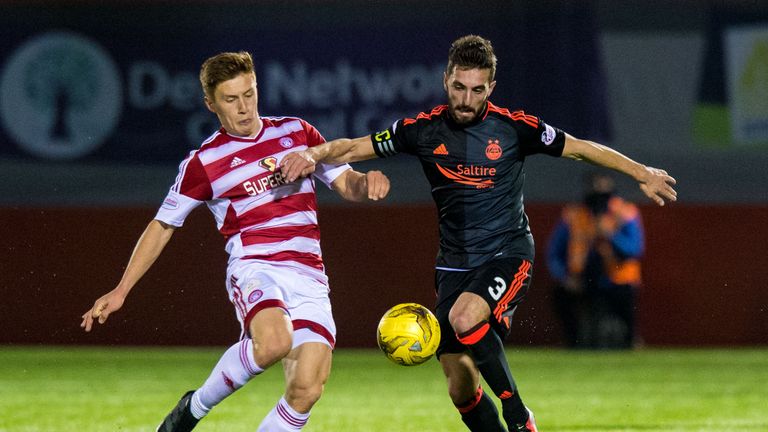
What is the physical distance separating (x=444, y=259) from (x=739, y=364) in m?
6.57

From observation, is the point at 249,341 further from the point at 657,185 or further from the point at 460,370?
the point at 657,185

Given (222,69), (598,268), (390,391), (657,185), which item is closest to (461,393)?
(657,185)

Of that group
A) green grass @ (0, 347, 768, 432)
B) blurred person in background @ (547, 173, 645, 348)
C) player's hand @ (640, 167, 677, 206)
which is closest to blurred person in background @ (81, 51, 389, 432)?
player's hand @ (640, 167, 677, 206)

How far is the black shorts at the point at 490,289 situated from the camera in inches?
251

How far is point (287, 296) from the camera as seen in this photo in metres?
6.09

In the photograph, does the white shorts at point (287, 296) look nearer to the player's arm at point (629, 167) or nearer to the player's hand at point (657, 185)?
the player's arm at point (629, 167)

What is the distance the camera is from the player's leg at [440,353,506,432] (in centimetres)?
653

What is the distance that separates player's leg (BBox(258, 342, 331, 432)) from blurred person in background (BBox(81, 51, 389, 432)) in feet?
0.04

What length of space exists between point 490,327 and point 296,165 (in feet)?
3.99

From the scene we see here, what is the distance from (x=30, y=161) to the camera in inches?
580

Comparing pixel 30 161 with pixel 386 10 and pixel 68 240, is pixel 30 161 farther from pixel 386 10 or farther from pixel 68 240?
pixel 386 10

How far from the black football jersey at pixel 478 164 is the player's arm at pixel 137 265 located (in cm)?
109

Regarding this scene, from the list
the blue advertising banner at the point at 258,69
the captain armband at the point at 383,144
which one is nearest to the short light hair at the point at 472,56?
the captain armband at the point at 383,144

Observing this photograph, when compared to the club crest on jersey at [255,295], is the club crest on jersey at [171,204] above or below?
above
